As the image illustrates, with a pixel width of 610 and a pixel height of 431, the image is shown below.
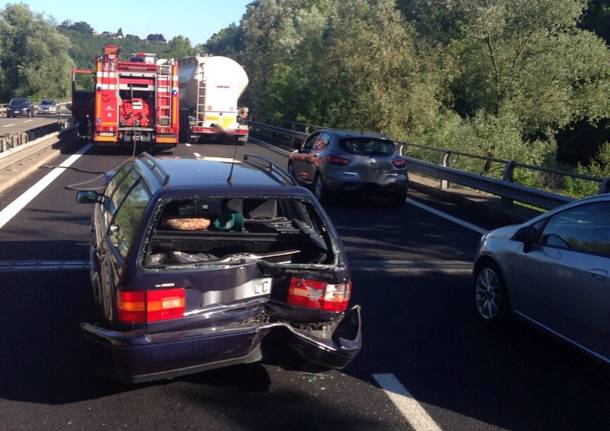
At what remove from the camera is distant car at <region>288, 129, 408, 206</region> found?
1407 centimetres

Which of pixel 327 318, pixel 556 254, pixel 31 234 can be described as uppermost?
pixel 556 254

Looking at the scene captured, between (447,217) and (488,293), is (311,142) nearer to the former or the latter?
(447,217)

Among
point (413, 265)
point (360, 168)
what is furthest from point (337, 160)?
point (413, 265)

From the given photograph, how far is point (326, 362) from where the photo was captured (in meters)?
4.89

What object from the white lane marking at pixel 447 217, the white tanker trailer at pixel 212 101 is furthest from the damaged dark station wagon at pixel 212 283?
the white tanker trailer at pixel 212 101

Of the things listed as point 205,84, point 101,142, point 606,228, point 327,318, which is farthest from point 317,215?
point 205,84

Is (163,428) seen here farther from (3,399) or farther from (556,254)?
(556,254)

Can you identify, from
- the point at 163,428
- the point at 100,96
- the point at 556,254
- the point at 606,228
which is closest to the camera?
the point at 163,428

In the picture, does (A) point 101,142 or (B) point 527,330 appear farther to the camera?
(A) point 101,142

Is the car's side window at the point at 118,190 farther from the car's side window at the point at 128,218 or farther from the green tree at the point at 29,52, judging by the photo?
the green tree at the point at 29,52

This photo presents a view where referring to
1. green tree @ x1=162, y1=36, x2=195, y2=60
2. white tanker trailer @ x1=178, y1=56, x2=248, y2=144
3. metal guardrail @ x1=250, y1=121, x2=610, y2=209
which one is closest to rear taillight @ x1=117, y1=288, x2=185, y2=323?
metal guardrail @ x1=250, y1=121, x2=610, y2=209

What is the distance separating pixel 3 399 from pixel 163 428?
46.3 inches

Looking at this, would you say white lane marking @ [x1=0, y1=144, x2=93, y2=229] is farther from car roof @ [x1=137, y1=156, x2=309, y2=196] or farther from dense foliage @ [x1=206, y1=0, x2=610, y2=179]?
dense foliage @ [x1=206, y1=0, x2=610, y2=179]

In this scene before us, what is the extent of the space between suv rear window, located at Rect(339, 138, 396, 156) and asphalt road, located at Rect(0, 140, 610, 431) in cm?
616
